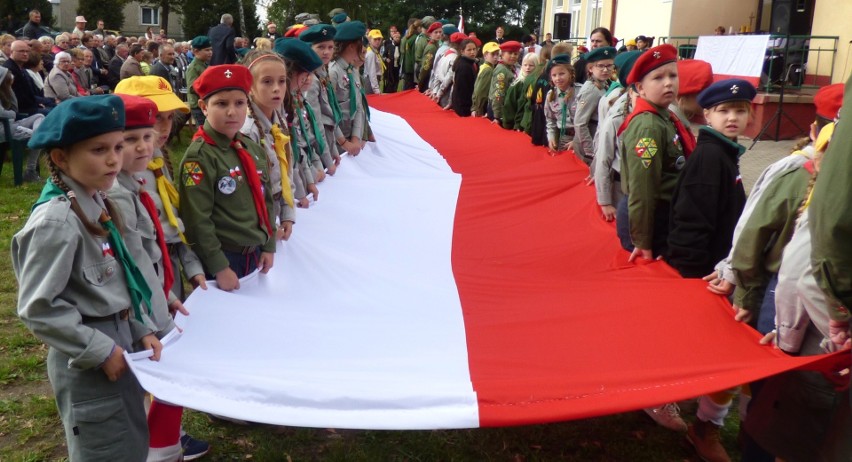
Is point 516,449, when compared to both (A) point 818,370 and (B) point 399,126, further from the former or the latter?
(B) point 399,126

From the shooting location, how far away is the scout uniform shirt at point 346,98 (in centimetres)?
586

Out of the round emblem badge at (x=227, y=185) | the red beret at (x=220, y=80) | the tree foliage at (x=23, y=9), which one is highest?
the tree foliage at (x=23, y=9)

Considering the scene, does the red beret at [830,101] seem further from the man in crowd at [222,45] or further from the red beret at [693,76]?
the man in crowd at [222,45]

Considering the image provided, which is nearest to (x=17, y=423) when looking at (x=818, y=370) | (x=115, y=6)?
(x=818, y=370)

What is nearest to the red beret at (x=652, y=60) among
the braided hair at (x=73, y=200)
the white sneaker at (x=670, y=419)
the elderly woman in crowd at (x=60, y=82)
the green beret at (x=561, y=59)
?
the white sneaker at (x=670, y=419)

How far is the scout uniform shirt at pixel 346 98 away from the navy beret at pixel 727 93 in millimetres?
3238

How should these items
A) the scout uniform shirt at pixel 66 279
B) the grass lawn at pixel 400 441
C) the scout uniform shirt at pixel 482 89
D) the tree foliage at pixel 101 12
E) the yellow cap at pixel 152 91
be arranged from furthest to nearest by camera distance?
the tree foliage at pixel 101 12 → the scout uniform shirt at pixel 482 89 → the grass lawn at pixel 400 441 → the yellow cap at pixel 152 91 → the scout uniform shirt at pixel 66 279

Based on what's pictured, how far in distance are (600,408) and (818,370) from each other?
0.64 meters

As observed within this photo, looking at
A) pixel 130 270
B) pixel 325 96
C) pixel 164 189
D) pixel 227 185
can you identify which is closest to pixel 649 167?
pixel 227 185

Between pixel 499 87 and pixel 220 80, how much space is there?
650cm

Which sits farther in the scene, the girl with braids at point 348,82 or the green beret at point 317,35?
the girl with braids at point 348,82

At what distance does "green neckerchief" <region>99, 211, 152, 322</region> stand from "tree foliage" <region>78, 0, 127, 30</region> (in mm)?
39341

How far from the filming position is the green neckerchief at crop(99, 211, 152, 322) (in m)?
2.23

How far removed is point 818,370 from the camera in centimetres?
217
